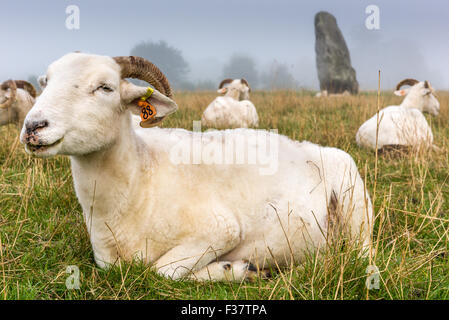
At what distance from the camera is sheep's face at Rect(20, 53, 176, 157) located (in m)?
2.65

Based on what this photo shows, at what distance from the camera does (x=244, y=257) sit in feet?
11.3

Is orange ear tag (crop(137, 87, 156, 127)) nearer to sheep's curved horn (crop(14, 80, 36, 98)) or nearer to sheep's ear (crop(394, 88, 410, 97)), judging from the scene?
sheep's curved horn (crop(14, 80, 36, 98))

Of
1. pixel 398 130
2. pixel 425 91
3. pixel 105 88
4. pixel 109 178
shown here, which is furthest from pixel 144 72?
pixel 425 91

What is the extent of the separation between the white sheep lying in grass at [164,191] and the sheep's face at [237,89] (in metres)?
11.0

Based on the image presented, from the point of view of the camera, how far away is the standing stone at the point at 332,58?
36594 millimetres

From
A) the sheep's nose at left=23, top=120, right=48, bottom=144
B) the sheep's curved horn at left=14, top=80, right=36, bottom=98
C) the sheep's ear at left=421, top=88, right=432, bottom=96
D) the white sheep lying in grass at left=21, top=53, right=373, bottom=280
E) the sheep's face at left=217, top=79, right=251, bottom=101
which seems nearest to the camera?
the sheep's nose at left=23, top=120, right=48, bottom=144

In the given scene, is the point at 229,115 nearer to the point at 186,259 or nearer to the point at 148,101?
the point at 148,101

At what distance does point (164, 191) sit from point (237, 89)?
1172 cm

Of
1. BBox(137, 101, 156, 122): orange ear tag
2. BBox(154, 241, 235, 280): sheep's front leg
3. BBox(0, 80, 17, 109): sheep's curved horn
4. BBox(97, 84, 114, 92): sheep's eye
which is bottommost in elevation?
BBox(154, 241, 235, 280): sheep's front leg

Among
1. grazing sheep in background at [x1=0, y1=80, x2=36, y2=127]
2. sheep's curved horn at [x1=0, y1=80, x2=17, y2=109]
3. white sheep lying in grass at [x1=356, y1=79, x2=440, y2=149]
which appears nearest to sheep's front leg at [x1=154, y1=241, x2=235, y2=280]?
white sheep lying in grass at [x1=356, y1=79, x2=440, y2=149]

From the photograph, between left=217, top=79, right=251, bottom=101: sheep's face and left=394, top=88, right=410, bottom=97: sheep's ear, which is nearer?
left=394, top=88, right=410, bottom=97: sheep's ear

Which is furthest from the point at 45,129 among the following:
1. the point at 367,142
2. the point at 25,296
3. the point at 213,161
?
the point at 367,142

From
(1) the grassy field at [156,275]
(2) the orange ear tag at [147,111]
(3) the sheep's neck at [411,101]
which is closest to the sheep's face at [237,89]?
(3) the sheep's neck at [411,101]

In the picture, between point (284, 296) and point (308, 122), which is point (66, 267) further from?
point (308, 122)
